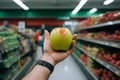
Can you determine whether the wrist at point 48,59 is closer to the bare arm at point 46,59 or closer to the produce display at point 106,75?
the bare arm at point 46,59

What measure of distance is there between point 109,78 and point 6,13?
17330mm

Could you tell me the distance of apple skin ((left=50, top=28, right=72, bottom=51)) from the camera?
181cm

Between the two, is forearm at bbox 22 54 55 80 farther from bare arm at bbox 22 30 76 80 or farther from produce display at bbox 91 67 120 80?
produce display at bbox 91 67 120 80

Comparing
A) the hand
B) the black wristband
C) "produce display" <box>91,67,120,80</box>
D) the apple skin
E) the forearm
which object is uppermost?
the apple skin

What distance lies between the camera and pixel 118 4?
1884 centimetres

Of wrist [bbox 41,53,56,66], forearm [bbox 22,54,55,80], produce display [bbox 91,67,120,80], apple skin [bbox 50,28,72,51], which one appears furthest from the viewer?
produce display [bbox 91,67,120,80]

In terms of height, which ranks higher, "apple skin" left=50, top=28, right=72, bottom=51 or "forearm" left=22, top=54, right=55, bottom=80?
"apple skin" left=50, top=28, right=72, bottom=51

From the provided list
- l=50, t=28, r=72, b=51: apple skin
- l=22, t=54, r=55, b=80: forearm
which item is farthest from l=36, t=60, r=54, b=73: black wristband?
l=50, t=28, r=72, b=51: apple skin

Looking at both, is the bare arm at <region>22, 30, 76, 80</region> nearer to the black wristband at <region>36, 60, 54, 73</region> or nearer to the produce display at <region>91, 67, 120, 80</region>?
the black wristband at <region>36, 60, 54, 73</region>

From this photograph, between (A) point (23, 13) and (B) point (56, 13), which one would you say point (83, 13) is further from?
(A) point (23, 13)

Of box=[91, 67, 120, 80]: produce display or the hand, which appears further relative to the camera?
box=[91, 67, 120, 80]: produce display

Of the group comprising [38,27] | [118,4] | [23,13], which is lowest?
[38,27]

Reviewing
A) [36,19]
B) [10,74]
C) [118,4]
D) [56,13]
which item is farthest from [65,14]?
[10,74]

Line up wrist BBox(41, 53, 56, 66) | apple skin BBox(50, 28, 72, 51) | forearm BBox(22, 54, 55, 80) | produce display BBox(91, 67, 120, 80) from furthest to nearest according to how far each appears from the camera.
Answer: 1. produce display BBox(91, 67, 120, 80)
2. apple skin BBox(50, 28, 72, 51)
3. wrist BBox(41, 53, 56, 66)
4. forearm BBox(22, 54, 55, 80)
